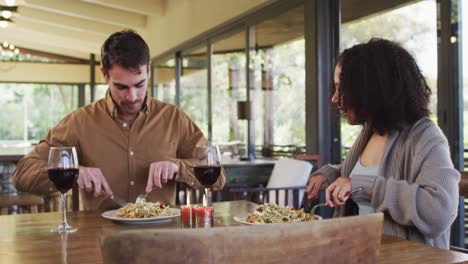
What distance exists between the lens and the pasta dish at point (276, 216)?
1.37 m

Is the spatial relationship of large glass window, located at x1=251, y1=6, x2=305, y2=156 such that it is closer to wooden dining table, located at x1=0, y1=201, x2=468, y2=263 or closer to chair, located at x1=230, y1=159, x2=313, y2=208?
chair, located at x1=230, y1=159, x2=313, y2=208

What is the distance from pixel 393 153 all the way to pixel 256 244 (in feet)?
3.53

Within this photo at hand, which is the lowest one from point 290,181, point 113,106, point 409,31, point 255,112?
point 290,181

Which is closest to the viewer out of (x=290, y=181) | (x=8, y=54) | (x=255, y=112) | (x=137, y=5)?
(x=290, y=181)

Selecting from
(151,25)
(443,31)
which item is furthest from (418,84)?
(151,25)

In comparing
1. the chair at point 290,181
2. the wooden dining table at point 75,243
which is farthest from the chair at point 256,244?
the chair at point 290,181

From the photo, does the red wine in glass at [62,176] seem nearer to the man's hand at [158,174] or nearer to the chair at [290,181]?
the man's hand at [158,174]

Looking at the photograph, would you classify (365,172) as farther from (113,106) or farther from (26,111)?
(26,111)

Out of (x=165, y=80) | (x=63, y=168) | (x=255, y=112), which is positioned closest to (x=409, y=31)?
(x=255, y=112)

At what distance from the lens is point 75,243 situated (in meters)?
1.30

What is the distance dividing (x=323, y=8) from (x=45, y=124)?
10.8 m

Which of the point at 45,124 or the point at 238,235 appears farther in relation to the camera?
the point at 45,124

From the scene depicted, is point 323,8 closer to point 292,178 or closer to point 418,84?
point 292,178

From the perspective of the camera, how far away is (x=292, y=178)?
3.82 m
